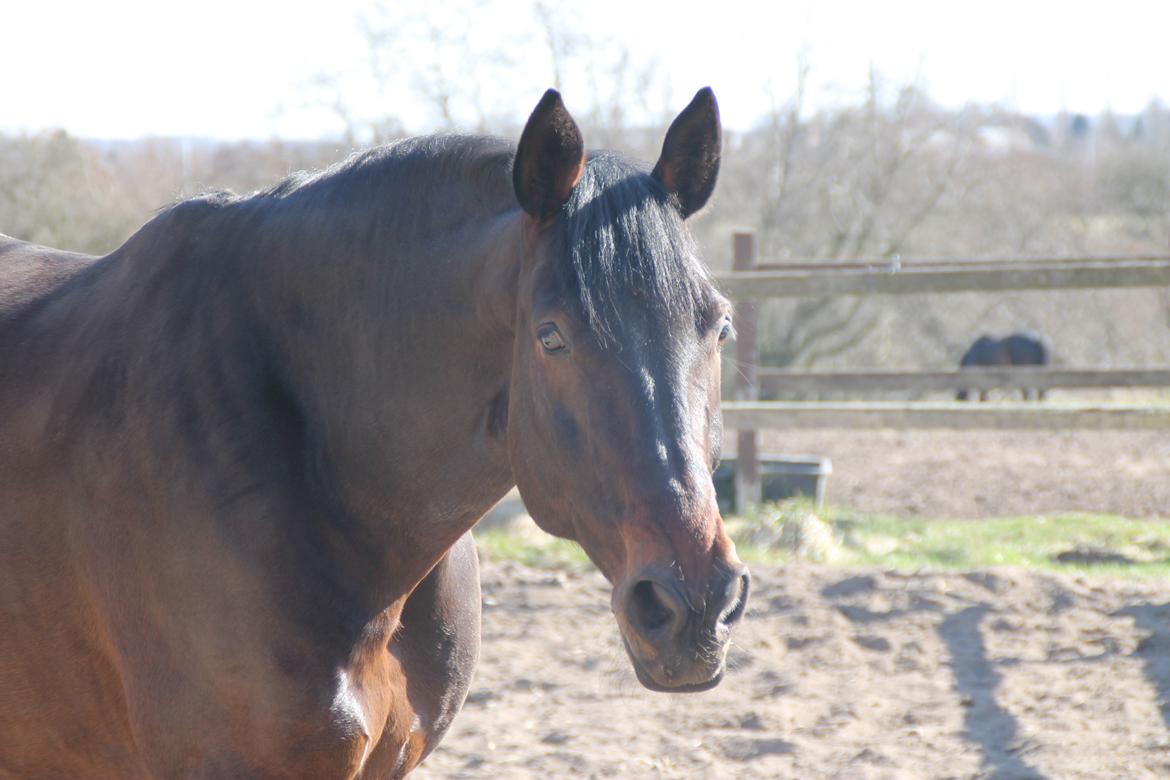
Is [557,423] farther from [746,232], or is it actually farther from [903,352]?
[903,352]

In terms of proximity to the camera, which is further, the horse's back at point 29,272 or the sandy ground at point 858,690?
the sandy ground at point 858,690

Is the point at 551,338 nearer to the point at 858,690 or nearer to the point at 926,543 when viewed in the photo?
the point at 858,690

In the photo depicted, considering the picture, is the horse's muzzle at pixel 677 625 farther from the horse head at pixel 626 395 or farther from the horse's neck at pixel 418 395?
the horse's neck at pixel 418 395

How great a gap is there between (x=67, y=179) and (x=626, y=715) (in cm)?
1236

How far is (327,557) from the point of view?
2209 millimetres

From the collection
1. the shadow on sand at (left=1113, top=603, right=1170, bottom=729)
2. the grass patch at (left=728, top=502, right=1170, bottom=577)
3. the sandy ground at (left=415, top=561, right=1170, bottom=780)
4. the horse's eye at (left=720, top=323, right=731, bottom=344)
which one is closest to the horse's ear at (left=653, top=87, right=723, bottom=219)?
the horse's eye at (left=720, top=323, right=731, bottom=344)

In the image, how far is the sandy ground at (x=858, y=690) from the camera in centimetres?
404

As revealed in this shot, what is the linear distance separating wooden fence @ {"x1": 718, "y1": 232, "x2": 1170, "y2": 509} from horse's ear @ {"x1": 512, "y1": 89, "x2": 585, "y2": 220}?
453 centimetres

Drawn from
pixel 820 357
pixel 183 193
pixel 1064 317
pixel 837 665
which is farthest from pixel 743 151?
pixel 183 193

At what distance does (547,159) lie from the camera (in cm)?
206

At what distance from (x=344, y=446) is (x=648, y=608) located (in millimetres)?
807

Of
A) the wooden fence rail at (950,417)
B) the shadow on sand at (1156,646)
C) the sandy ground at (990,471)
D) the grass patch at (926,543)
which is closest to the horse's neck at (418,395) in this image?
the shadow on sand at (1156,646)

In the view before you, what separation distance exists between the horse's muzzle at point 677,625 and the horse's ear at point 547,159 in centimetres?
72

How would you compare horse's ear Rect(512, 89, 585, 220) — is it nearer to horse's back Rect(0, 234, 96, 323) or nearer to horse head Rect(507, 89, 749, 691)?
horse head Rect(507, 89, 749, 691)
